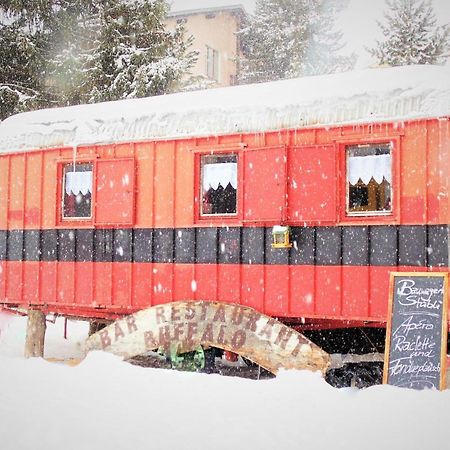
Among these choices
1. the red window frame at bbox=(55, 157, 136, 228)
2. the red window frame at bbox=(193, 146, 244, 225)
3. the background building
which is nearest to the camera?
the red window frame at bbox=(193, 146, 244, 225)

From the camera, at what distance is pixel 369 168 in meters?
7.50

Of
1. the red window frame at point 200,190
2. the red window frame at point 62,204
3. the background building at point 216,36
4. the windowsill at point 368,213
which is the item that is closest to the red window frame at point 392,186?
the windowsill at point 368,213

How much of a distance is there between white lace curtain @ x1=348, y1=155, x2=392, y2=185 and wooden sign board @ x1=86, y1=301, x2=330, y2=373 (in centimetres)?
214

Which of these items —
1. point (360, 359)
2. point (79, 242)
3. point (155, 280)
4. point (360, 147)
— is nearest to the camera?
point (360, 147)

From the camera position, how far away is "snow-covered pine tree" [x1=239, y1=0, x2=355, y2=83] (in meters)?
27.5

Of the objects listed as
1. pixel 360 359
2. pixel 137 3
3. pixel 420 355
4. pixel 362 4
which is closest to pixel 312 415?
pixel 420 355

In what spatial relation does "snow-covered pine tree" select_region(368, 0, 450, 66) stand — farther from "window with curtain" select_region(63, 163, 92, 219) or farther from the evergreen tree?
"window with curtain" select_region(63, 163, 92, 219)

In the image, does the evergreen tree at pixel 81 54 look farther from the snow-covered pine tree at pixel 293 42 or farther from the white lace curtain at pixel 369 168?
the white lace curtain at pixel 369 168

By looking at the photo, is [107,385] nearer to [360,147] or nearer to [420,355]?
[420,355]

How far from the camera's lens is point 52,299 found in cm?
948

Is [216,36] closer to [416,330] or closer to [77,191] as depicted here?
[77,191]

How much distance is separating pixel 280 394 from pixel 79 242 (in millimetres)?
4327

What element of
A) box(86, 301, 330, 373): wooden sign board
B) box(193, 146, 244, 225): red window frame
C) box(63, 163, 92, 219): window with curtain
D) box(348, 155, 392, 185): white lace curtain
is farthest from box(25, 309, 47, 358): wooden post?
box(348, 155, 392, 185): white lace curtain

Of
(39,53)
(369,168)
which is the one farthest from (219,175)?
(39,53)
